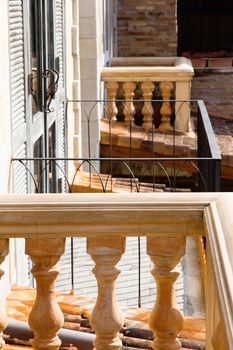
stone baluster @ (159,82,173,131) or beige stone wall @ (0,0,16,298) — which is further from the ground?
beige stone wall @ (0,0,16,298)

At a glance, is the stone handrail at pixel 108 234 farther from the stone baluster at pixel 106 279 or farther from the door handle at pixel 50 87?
the door handle at pixel 50 87

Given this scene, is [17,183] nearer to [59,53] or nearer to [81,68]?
[59,53]

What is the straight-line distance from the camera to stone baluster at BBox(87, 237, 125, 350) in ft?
10.0

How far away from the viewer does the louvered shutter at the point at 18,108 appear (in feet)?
19.9

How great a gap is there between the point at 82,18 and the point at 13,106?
537 cm

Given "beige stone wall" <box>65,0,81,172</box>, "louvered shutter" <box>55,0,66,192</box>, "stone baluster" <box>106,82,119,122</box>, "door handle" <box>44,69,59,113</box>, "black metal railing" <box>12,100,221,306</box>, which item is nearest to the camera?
"door handle" <box>44,69,59,113</box>

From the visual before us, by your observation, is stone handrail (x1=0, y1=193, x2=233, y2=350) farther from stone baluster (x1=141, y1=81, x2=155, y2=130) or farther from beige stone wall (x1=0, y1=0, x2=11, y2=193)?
stone baluster (x1=141, y1=81, x2=155, y2=130)

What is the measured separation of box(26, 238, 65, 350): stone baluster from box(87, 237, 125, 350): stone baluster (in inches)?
4.8

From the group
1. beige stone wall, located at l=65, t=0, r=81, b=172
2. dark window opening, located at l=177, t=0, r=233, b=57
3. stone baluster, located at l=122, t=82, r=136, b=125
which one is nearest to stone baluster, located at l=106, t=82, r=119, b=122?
stone baluster, located at l=122, t=82, r=136, b=125

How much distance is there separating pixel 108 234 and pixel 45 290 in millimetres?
291

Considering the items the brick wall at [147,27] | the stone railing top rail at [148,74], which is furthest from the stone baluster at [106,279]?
the brick wall at [147,27]

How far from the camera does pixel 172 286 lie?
10.2 ft

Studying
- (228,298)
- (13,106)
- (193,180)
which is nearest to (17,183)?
(13,106)

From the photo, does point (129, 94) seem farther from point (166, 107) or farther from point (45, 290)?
point (45, 290)
